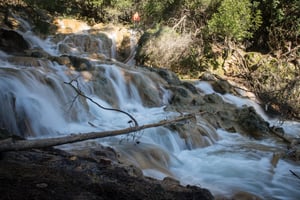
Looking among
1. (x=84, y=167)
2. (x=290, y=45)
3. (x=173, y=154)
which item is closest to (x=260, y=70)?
(x=290, y=45)

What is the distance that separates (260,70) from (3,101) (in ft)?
36.1

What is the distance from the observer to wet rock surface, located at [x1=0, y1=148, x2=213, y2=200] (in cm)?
303

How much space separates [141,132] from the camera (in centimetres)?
766

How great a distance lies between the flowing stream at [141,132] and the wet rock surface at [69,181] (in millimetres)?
1596

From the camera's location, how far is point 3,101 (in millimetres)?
6852

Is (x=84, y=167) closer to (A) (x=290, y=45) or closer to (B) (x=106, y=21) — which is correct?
(A) (x=290, y=45)

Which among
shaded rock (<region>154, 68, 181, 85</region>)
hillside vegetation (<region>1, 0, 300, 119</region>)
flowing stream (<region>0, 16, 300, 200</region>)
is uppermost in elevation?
hillside vegetation (<region>1, 0, 300, 119</region>)

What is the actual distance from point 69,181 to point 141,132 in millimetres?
4292

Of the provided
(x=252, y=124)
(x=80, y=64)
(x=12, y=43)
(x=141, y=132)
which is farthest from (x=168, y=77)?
(x=12, y=43)

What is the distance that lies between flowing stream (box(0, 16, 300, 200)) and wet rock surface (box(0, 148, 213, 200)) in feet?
5.24

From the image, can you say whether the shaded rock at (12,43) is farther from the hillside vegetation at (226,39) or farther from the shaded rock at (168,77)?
the shaded rock at (168,77)

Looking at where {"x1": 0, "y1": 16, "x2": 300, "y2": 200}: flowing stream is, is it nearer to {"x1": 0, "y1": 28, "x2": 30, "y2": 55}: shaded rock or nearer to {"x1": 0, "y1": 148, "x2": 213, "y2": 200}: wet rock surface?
{"x1": 0, "y1": 28, "x2": 30, "y2": 55}: shaded rock

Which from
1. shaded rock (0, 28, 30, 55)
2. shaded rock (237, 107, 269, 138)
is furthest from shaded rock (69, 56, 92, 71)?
shaded rock (237, 107, 269, 138)

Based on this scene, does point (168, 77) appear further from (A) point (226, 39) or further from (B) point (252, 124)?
(A) point (226, 39)
